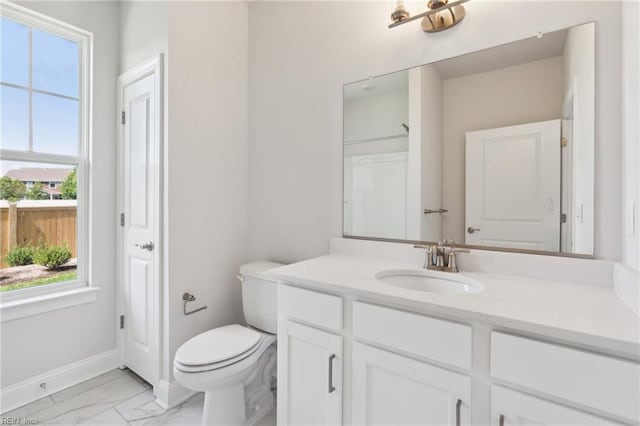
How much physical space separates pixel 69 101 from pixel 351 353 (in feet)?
7.56

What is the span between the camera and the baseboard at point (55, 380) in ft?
5.51

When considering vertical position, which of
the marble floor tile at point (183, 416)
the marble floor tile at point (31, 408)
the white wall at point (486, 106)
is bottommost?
the marble floor tile at point (183, 416)

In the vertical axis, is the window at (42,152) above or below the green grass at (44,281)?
above

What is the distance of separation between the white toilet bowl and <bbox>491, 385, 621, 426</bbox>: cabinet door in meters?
1.10

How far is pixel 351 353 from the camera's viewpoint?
1112 millimetres

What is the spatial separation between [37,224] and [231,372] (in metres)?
1.56

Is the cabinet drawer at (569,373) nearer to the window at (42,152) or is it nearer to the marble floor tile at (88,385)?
the marble floor tile at (88,385)

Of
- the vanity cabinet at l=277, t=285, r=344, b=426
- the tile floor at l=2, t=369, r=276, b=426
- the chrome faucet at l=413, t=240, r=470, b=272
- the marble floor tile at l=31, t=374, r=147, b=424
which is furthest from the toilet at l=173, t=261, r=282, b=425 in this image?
the chrome faucet at l=413, t=240, r=470, b=272

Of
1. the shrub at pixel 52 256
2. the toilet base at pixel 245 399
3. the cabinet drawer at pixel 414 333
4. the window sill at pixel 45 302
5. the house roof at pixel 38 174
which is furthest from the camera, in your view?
the shrub at pixel 52 256

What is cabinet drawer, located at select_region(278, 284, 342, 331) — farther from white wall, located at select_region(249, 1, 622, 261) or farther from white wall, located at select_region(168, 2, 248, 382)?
white wall, located at select_region(168, 2, 248, 382)

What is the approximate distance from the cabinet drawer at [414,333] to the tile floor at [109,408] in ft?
3.32

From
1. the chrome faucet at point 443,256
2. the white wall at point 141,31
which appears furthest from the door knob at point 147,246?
the chrome faucet at point 443,256

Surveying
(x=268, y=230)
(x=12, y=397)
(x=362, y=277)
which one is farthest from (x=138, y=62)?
(x=12, y=397)

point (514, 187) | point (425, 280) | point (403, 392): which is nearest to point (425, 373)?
point (403, 392)
